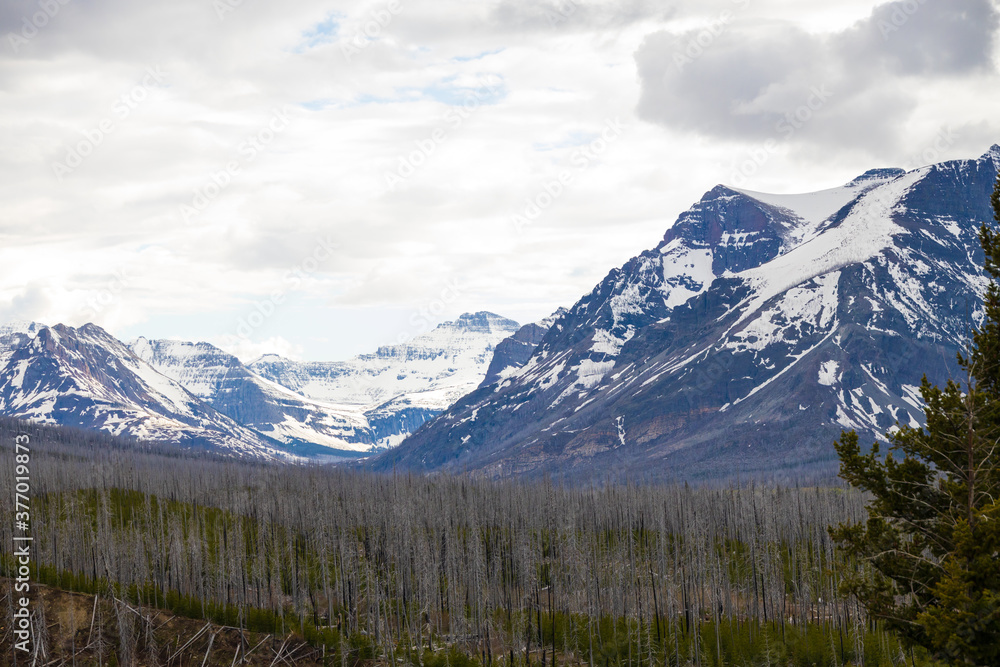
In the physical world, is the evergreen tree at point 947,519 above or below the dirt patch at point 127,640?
above

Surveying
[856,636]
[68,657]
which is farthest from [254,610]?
[856,636]

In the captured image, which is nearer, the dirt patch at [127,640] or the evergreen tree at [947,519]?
the evergreen tree at [947,519]

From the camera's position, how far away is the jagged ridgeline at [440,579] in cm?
9456

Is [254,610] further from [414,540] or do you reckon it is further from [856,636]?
[856,636]

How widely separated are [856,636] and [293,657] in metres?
56.4

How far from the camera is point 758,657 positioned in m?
94.3

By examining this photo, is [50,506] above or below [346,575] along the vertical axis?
above

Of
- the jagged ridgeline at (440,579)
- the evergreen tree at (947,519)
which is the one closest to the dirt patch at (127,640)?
the jagged ridgeline at (440,579)

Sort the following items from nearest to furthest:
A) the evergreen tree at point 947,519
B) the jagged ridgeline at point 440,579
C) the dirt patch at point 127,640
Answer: the evergreen tree at point 947,519, the dirt patch at point 127,640, the jagged ridgeline at point 440,579

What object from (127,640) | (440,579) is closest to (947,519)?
(127,640)

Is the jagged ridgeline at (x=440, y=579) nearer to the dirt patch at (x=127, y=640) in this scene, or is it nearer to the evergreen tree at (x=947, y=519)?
the dirt patch at (x=127, y=640)

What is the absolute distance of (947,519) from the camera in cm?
3425

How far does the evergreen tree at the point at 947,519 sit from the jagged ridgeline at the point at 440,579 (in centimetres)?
4213

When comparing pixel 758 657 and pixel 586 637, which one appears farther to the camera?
pixel 586 637
